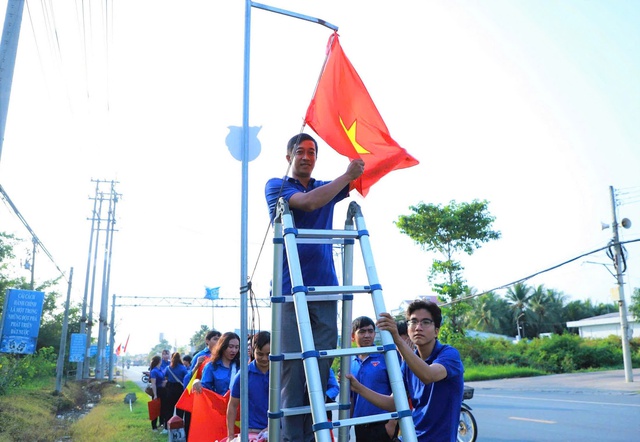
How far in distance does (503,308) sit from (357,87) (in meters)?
61.7

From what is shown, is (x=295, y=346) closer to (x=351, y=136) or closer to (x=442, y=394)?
(x=442, y=394)

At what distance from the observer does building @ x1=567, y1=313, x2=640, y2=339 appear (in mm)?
47003

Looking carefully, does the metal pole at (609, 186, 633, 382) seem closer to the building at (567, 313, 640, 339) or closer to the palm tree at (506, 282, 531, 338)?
the building at (567, 313, 640, 339)

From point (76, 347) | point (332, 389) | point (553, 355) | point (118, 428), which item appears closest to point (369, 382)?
point (332, 389)

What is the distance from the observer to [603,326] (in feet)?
161

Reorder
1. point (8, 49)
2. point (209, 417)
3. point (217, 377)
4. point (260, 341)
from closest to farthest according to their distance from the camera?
point (260, 341), point (209, 417), point (217, 377), point (8, 49)

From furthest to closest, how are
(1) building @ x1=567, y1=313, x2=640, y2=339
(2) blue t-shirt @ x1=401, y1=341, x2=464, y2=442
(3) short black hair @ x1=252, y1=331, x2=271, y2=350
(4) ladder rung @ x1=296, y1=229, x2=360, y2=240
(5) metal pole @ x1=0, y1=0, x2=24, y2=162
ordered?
1. (1) building @ x1=567, y1=313, x2=640, y2=339
2. (5) metal pole @ x1=0, y1=0, x2=24, y2=162
3. (3) short black hair @ x1=252, y1=331, x2=271, y2=350
4. (2) blue t-shirt @ x1=401, y1=341, x2=464, y2=442
5. (4) ladder rung @ x1=296, y1=229, x2=360, y2=240

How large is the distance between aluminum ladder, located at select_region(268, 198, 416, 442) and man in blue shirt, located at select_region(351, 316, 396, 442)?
1.21 m

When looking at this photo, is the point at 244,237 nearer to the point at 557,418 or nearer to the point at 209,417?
the point at 209,417

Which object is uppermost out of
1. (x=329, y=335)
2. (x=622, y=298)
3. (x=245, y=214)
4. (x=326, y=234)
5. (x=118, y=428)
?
(x=622, y=298)

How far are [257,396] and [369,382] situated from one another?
98cm

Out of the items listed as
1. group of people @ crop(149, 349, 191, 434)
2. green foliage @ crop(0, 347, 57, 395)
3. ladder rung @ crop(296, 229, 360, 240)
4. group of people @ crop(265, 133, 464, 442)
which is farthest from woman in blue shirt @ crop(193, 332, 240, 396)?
green foliage @ crop(0, 347, 57, 395)

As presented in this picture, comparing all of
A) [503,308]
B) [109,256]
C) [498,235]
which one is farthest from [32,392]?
[503,308]

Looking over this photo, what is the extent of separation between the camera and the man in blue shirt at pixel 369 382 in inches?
184
